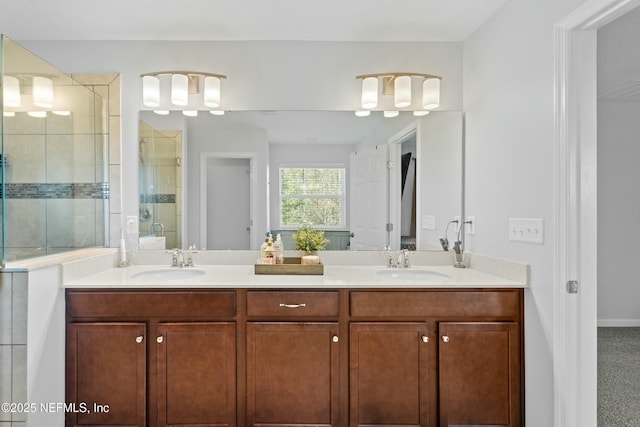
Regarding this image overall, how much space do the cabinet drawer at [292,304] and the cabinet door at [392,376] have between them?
167 mm

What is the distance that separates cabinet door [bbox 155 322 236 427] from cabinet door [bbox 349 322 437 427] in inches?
24.5

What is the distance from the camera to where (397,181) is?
2.73m

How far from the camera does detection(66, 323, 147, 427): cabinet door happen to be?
201 centimetres

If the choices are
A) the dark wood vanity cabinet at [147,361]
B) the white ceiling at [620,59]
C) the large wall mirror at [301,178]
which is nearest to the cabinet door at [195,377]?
the dark wood vanity cabinet at [147,361]

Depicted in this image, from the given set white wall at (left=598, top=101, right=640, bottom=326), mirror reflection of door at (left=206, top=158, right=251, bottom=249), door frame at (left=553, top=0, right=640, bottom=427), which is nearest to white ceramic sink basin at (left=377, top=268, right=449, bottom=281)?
door frame at (left=553, top=0, right=640, bottom=427)

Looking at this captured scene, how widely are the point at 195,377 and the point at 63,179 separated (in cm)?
143

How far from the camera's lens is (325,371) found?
2018 mm

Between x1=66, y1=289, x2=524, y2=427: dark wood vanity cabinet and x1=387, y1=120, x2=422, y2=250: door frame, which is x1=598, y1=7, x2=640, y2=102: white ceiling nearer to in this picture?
x1=387, y1=120, x2=422, y2=250: door frame

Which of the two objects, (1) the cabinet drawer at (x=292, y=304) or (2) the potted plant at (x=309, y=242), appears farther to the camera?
(2) the potted plant at (x=309, y=242)

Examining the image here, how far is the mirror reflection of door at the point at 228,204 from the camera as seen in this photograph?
106 inches

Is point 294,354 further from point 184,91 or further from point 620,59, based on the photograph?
point 620,59

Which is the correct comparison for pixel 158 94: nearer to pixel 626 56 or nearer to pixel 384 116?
pixel 384 116

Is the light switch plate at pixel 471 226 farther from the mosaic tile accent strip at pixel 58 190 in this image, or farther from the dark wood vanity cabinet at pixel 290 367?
the mosaic tile accent strip at pixel 58 190

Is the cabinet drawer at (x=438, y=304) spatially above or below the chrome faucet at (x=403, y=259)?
below
